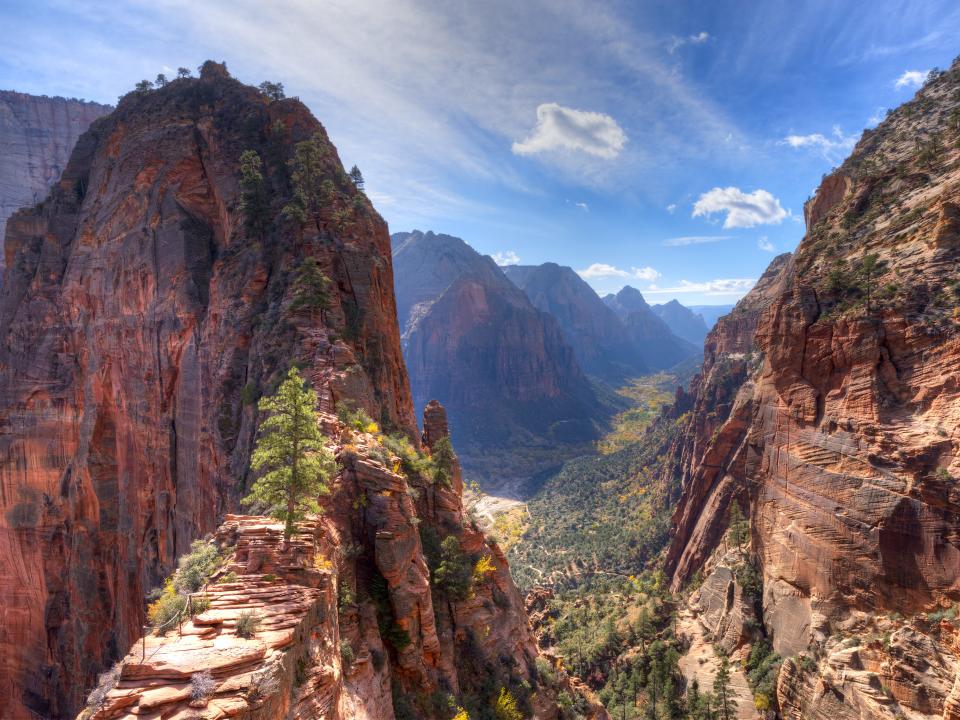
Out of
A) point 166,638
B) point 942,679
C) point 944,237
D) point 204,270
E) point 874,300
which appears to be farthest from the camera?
point 204,270

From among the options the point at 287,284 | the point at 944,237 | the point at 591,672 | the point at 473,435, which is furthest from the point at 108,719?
the point at 473,435

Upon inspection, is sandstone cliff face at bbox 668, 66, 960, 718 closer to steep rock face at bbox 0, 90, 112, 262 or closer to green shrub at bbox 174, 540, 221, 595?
green shrub at bbox 174, 540, 221, 595

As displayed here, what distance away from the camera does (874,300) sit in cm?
3166

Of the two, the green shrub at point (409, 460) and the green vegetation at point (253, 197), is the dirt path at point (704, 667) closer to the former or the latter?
the green shrub at point (409, 460)

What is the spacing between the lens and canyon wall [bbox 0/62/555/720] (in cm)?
2848

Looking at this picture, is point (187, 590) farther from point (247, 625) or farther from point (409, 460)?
point (409, 460)

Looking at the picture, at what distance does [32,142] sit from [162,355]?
97554 millimetres

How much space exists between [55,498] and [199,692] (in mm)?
40404

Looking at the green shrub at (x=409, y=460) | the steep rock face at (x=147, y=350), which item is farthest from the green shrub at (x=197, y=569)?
the steep rock face at (x=147, y=350)

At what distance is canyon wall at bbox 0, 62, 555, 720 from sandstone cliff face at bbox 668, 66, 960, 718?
824 inches

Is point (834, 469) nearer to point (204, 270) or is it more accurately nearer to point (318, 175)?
point (318, 175)

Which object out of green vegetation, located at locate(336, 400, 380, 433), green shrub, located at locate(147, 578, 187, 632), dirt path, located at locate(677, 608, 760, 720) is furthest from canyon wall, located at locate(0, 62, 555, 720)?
dirt path, located at locate(677, 608, 760, 720)

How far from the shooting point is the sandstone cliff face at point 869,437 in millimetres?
25906

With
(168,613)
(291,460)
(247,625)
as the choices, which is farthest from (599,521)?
(168,613)
